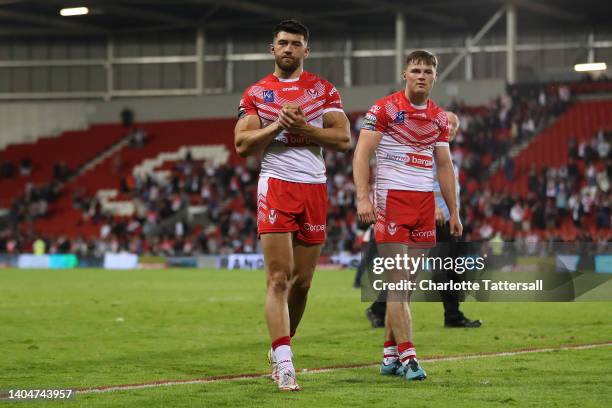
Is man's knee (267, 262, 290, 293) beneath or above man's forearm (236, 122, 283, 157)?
beneath

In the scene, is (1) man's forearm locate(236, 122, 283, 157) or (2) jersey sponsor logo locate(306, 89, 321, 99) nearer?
(1) man's forearm locate(236, 122, 283, 157)

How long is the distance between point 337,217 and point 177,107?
1645 cm

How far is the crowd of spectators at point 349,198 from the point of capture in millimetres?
35594

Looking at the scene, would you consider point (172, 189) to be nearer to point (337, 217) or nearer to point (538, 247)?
point (337, 217)

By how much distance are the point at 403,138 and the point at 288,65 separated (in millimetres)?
1236

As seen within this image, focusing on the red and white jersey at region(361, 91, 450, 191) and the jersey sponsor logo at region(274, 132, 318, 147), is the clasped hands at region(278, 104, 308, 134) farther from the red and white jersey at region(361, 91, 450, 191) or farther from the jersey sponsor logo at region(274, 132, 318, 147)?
the red and white jersey at region(361, 91, 450, 191)

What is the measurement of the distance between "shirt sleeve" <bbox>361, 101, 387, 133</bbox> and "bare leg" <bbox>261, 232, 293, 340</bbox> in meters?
1.27

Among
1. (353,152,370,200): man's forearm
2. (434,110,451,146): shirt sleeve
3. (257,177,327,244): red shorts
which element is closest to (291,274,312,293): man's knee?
(257,177,327,244): red shorts

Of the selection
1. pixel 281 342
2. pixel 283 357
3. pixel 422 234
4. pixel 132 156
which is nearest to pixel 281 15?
pixel 132 156

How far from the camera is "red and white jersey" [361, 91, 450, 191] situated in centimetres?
884

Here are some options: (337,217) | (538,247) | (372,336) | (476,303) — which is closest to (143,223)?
(337,217)

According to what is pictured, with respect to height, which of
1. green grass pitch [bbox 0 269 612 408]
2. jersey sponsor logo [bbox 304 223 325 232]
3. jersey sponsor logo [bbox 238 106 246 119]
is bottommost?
green grass pitch [bbox 0 269 612 408]

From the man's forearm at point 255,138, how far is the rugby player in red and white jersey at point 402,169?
99cm

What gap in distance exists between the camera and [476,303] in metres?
18.1
